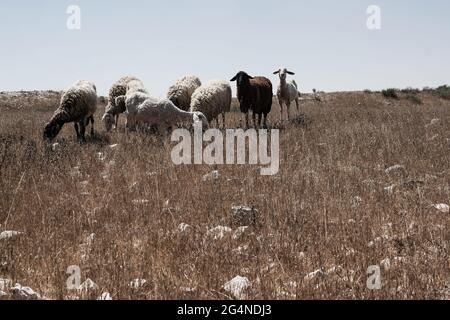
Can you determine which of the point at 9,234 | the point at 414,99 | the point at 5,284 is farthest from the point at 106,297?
the point at 414,99

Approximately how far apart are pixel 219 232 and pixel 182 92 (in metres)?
10.7

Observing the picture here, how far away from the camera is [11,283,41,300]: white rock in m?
2.92

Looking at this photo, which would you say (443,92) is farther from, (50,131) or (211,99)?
(50,131)

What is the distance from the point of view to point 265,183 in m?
6.22

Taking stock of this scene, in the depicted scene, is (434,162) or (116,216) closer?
(116,216)

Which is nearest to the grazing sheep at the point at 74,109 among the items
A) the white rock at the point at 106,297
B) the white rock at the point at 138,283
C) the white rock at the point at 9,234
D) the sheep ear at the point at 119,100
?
the sheep ear at the point at 119,100

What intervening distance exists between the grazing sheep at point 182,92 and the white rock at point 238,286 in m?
11.7

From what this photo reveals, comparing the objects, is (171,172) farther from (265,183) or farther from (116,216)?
(116,216)

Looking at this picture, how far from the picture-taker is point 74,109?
40.2 ft

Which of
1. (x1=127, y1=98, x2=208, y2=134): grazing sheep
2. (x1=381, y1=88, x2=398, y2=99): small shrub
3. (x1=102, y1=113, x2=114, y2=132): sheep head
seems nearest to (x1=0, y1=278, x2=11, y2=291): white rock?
(x1=127, y1=98, x2=208, y2=134): grazing sheep

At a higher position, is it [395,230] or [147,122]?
[147,122]

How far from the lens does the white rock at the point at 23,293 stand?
2924 millimetres
